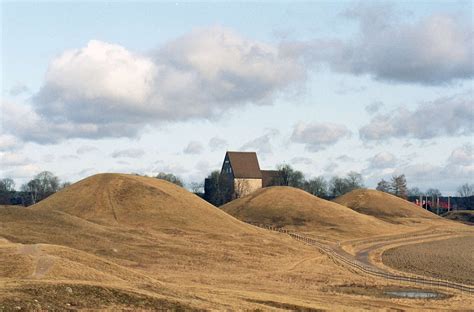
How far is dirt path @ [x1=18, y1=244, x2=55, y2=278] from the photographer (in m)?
50.9

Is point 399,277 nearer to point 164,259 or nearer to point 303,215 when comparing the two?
point 164,259

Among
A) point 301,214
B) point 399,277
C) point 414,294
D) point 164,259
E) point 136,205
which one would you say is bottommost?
point 414,294

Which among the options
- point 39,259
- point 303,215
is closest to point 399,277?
point 39,259

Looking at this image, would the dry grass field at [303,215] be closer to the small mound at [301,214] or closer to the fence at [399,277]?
the small mound at [301,214]

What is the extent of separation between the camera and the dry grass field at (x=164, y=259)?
43.4 metres

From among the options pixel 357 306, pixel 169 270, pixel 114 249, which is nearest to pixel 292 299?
pixel 357 306

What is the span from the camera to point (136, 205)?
12056 cm

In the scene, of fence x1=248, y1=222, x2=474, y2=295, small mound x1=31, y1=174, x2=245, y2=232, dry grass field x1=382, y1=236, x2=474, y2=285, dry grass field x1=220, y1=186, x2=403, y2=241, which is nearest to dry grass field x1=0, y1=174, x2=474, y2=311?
small mound x1=31, y1=174, x2=245, y2=232

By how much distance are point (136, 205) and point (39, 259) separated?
65.0m

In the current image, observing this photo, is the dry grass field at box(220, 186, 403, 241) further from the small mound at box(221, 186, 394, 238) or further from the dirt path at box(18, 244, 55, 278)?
the dirt path at box(18, 244, 55, 278)

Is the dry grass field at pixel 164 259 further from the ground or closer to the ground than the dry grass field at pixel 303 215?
closer to the ground

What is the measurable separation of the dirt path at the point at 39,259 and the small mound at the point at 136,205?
46.8 meters

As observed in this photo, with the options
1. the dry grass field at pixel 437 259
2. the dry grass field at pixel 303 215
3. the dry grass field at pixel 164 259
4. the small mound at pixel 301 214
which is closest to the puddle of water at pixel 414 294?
the dry grass field at pixel 164 259

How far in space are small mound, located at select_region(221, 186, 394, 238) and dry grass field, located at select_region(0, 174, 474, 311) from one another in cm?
64
